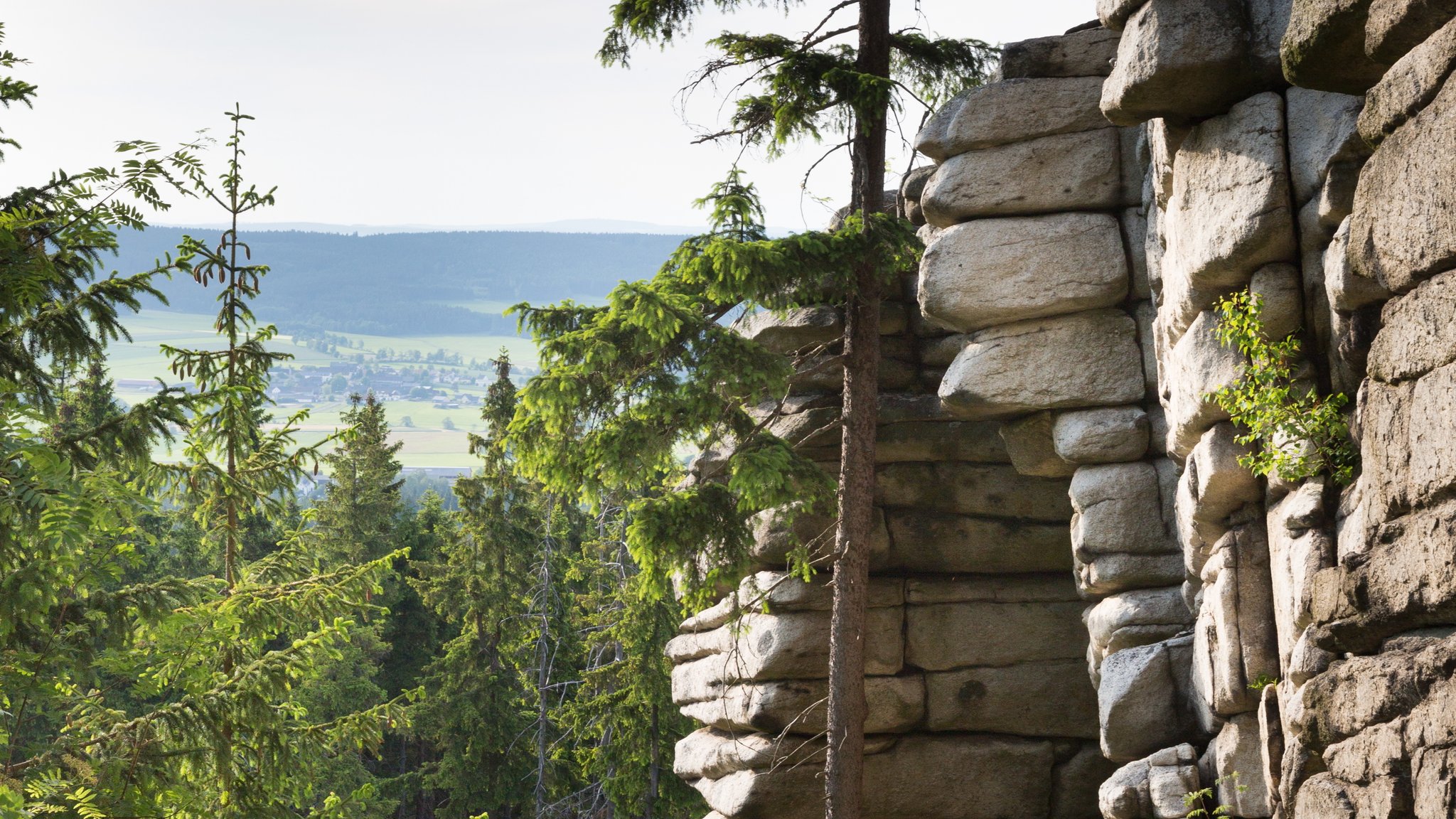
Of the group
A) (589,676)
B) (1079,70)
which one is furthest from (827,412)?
(589,676)

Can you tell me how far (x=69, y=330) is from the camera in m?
9.74

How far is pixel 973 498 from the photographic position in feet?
49.4

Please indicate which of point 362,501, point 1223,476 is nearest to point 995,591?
point 1223,476

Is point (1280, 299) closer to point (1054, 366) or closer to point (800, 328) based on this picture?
point (1054, 366)

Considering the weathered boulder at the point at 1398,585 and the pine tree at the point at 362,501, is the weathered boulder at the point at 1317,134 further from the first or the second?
the pine tree at the point at 362,501

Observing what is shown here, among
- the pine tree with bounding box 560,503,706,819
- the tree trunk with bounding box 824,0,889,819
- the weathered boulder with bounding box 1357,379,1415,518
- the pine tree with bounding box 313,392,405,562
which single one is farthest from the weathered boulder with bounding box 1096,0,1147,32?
the pine tree with bounding box 313,392,405,562

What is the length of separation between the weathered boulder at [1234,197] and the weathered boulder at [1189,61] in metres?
0.17

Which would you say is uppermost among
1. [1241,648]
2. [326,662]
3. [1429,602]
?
[1429,602]

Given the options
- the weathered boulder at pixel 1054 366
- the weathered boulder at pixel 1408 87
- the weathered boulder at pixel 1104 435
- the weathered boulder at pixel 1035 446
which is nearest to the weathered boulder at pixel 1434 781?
the weathered boulder at pixel 1408 87

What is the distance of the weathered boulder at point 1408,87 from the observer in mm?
6762

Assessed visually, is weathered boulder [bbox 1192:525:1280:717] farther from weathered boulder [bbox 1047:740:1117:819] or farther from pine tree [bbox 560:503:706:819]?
pine tree [bbox 560:503:706:819]

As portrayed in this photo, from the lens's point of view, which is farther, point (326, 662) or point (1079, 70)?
point (326, 662)

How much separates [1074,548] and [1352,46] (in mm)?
6466

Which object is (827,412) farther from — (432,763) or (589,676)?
(432,763)
